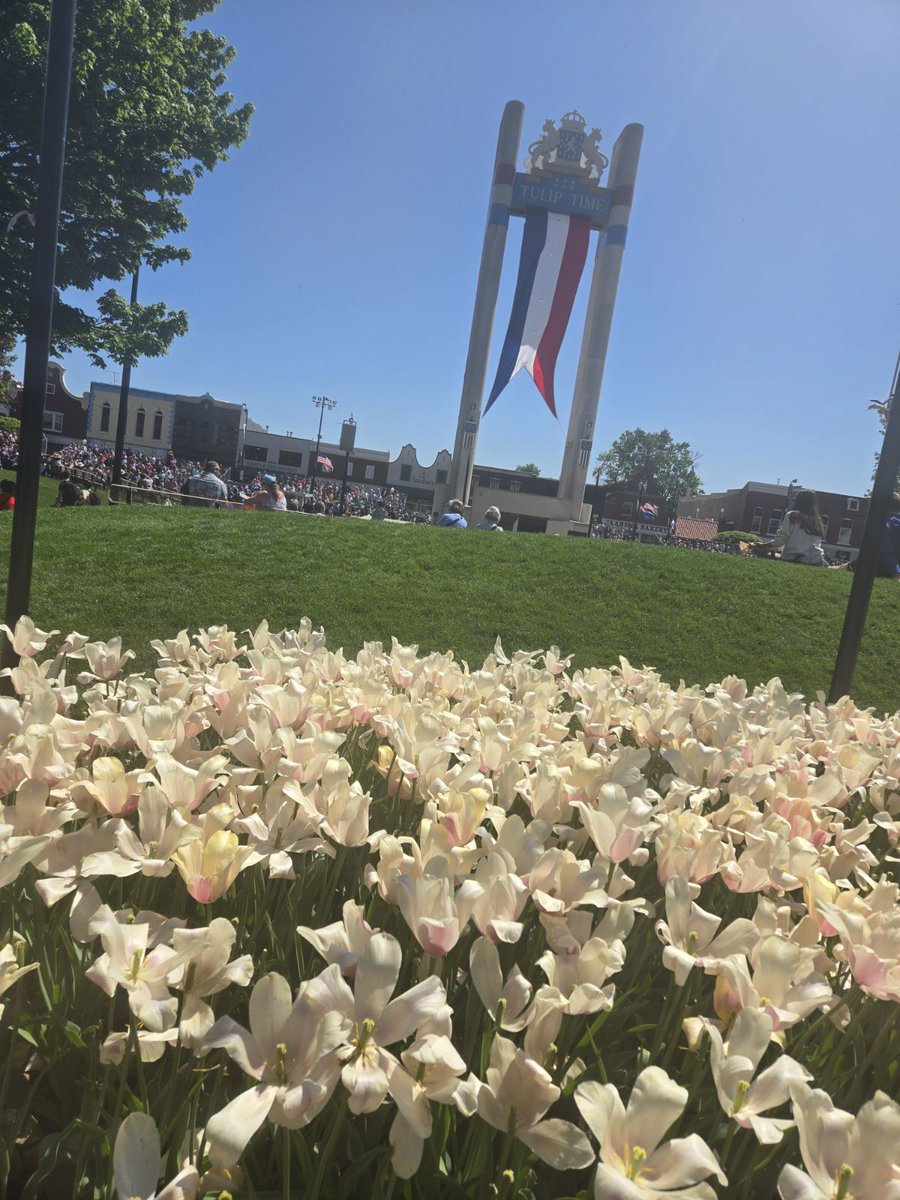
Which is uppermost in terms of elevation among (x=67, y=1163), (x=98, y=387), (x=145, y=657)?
(x=98, y=387)

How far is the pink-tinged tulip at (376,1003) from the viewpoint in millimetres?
848

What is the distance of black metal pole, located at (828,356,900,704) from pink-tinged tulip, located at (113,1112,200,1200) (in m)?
4.27

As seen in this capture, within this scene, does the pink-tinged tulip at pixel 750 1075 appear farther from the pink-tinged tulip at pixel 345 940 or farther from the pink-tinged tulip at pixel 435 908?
the pink-tinged tulip at pixel 345 940

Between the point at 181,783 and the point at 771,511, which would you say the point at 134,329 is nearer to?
the point at 181,783

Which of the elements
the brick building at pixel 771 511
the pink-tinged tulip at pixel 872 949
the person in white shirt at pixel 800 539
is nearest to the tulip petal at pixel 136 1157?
the pink-tinged tulip at pixel 872 949

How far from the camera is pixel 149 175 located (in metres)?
16.9

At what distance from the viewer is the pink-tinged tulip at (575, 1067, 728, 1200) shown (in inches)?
29.0

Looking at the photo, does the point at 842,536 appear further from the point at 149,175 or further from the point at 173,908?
the point at 173,908

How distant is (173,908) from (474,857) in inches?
22.5

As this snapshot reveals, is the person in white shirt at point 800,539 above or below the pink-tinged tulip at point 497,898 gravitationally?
above

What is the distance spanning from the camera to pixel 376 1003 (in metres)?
0.87

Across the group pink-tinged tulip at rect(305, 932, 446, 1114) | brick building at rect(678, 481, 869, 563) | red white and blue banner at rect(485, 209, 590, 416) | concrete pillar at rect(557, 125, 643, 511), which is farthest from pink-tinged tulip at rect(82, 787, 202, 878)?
brick building at rect(678, 481, 869, 563)

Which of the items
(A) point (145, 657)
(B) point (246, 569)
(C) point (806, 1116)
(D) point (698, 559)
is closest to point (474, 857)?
(C) point (806, 1116)

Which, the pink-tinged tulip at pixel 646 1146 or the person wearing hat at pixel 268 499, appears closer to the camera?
the pink-tinged tulip at pixel 646 1146
